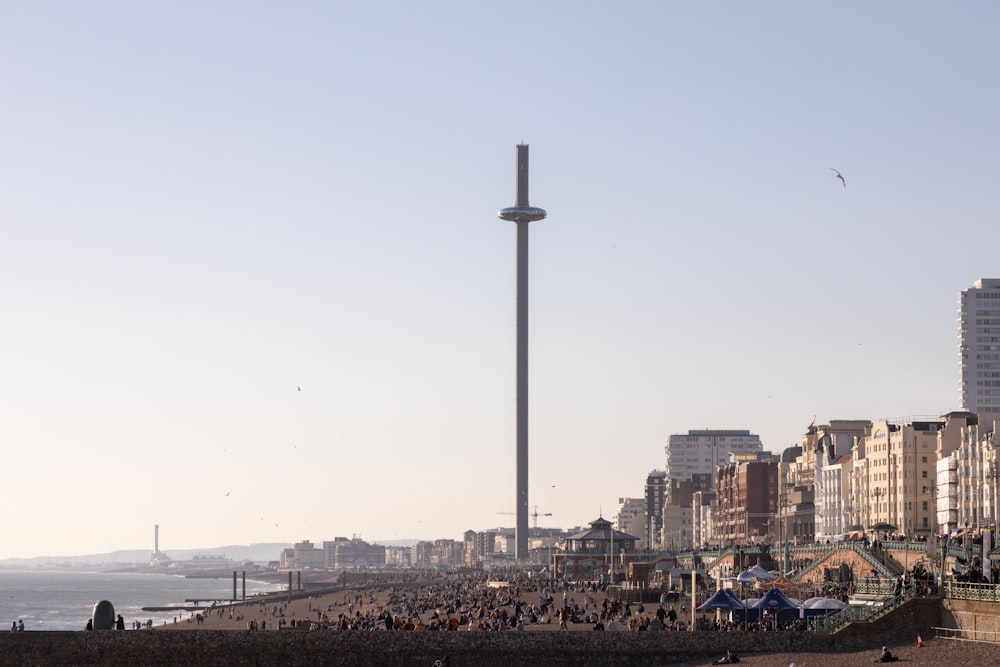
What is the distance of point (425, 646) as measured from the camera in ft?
192

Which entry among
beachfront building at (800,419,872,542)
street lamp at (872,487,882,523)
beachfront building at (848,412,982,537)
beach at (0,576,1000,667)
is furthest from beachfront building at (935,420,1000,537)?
beach at (0,576,1000,667)

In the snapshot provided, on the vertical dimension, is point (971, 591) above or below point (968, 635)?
above

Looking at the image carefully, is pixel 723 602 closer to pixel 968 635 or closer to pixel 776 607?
pixel 776 607

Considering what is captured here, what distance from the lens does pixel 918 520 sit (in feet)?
478

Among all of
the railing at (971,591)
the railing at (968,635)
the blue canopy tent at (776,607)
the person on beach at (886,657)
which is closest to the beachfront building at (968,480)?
the blue canopy tent at (776,607)

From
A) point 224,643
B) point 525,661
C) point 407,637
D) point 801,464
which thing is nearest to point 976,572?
point 525,661

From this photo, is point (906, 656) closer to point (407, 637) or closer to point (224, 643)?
point (407, 637)

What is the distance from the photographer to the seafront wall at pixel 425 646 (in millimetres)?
57469

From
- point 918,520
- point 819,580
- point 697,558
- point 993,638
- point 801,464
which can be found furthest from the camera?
point 801,464

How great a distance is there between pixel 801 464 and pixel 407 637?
5421 inches

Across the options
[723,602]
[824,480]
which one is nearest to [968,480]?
[824,480]

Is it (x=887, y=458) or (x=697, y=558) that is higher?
(x=887, y=458)

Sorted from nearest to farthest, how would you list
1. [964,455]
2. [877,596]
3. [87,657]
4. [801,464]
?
1. [87,657]
2. [877,596]
3. [964,455]
4. [801,464]

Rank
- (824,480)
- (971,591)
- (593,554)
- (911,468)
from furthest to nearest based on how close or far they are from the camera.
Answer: (593,554) → (824,480) → (911,468) → (971,591)
